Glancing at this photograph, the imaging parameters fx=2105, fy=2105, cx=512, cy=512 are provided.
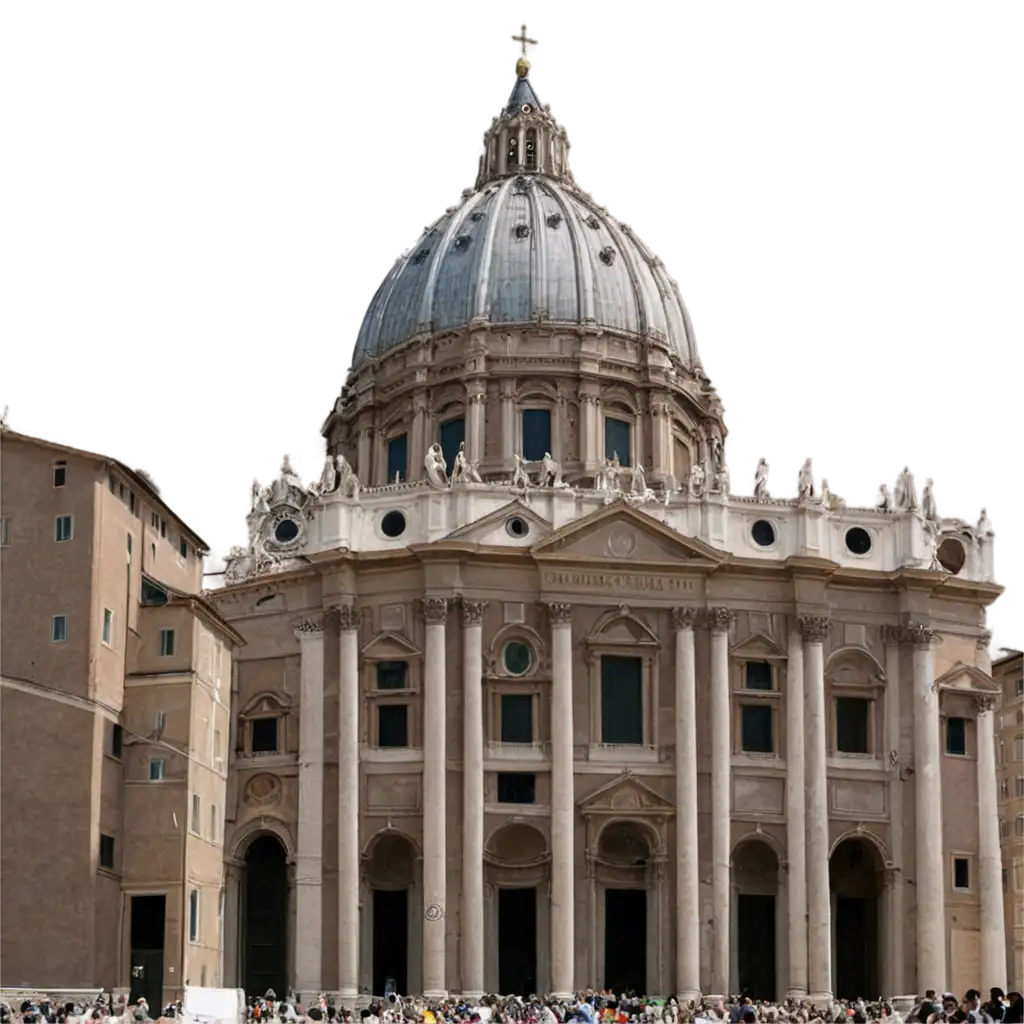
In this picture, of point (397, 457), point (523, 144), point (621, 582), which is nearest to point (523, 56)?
point (523, 144)

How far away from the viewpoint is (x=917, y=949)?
2301 inches

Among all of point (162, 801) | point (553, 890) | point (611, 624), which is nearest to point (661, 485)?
point (611, 624)

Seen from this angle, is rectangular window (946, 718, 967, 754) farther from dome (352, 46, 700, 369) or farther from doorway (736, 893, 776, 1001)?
dome (352, 46, 700, 369)

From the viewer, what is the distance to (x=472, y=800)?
185 ft

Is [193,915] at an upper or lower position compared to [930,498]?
lower

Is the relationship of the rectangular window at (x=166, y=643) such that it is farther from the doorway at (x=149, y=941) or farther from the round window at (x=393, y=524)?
the round window at (x=393, y=524)

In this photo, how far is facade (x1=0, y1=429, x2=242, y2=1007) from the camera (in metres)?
44.6

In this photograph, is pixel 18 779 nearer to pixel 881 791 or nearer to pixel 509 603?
pixel 509 603

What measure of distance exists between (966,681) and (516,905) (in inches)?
580

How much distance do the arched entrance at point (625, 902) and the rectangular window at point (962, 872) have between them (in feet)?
29.9

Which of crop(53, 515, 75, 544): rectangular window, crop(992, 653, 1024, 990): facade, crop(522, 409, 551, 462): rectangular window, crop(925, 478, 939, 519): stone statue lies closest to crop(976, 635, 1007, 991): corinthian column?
crop(925, 478, 939, 519): stone statue

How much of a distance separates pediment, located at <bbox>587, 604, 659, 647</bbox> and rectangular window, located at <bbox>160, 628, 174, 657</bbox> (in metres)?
14.1

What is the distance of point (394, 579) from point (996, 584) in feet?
59.5

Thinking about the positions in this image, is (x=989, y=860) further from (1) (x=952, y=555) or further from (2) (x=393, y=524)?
(2) (x=393, y=524)
